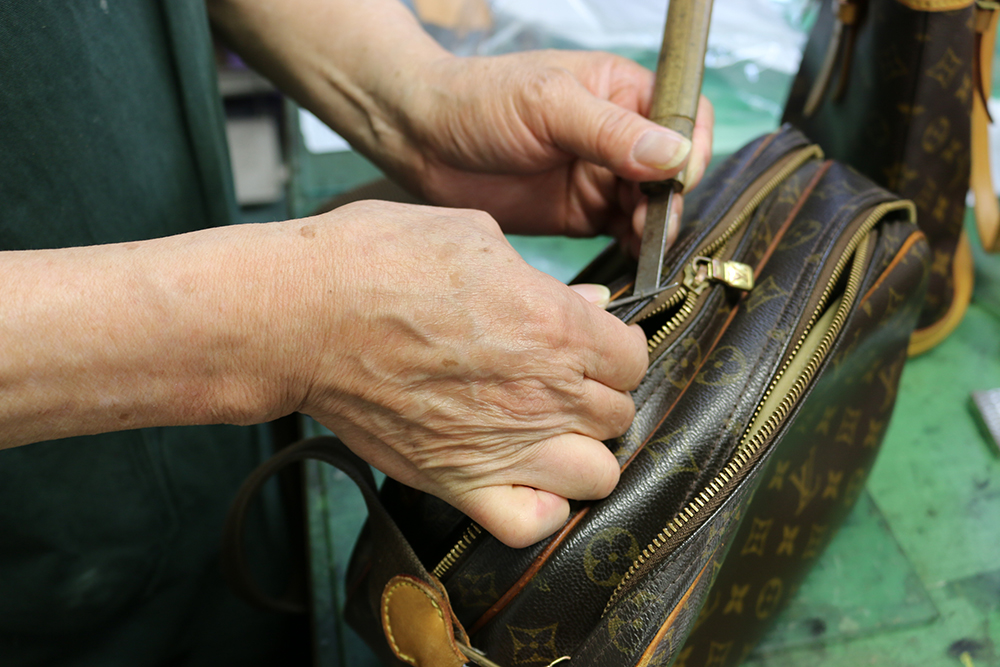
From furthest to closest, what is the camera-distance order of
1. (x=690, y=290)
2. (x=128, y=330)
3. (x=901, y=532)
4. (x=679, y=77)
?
(x=901, y=532)
(x=679, y=77)
(x=690, y=290)
(x=128, y=330)

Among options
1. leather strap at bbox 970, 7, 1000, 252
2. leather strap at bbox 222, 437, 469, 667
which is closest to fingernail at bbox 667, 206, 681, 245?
leather strap at bbox 222, 437, 469, 667

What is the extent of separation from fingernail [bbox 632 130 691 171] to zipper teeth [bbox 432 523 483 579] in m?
0.39

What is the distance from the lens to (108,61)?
2.10ft

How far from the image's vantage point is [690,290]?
0.62 meters

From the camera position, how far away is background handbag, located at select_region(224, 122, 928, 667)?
528 mm

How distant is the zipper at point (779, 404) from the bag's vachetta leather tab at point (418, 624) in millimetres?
127

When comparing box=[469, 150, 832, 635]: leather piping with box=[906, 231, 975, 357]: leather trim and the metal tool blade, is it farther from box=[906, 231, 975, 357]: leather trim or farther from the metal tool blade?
box=[906, 231, 975, 357]: leather trim

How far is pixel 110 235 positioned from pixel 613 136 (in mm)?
518

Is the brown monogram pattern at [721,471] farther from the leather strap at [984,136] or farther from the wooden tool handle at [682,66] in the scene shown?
the leather strap at [984,136]

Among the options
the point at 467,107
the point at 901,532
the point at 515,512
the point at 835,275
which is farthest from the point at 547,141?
the point at 901,532

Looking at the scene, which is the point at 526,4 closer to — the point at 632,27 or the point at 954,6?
the point at 632,27

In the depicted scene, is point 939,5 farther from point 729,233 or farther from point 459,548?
point 459,548

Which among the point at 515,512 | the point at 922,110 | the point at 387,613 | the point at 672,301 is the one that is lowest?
the point at 387,613

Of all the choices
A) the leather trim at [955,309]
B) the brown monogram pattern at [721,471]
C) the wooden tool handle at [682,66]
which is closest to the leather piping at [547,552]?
the brown monogram pattern at [721,471]
